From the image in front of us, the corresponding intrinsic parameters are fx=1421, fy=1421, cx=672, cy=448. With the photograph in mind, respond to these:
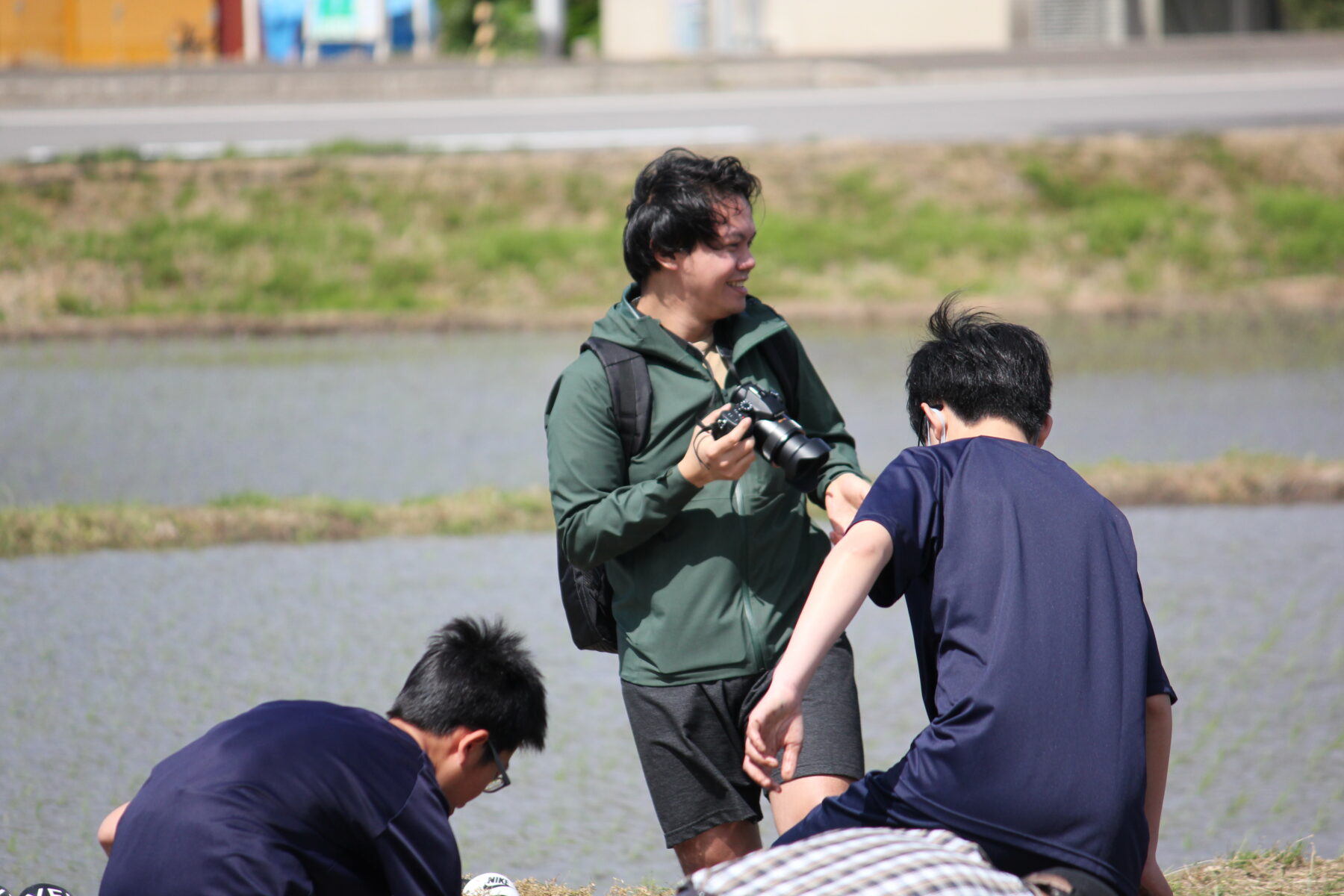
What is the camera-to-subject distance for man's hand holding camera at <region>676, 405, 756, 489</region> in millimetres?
2482

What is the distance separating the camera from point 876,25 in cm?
2127

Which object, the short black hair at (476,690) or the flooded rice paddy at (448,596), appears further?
the flooded rice paddy at (448,596)

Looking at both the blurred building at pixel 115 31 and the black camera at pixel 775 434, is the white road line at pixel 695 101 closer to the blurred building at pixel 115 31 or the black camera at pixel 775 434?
the blurred building at pixel 115 31

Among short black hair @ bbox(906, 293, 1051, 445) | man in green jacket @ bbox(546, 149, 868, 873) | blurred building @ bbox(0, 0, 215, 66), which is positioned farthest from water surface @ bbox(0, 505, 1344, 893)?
blurred building @ bbox(0, 0, 215, 66)

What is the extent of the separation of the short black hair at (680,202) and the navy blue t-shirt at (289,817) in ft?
3.54

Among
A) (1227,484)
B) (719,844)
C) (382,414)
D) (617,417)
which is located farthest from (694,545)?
(382,414)

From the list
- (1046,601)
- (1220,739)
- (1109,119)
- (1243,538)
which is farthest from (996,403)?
(1109,119)

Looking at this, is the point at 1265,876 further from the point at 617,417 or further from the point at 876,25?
the point at 876,25

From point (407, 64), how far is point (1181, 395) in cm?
1274

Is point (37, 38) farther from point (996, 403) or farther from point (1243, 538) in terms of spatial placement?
point (996, 403)

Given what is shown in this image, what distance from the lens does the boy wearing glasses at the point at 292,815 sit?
2066mm

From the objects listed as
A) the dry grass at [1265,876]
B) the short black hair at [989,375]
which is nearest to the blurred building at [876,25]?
the dry grass at [1265,876]

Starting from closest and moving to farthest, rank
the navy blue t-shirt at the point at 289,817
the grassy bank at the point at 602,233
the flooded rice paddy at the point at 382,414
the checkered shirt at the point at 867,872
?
the checkered shirt at the point at 867,872
the navy blue t-shirt at the point at 289,817
the flooded rice paddy at the point at 382,414
the grassy bank at the point at 602,233

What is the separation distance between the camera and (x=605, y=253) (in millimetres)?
12859
